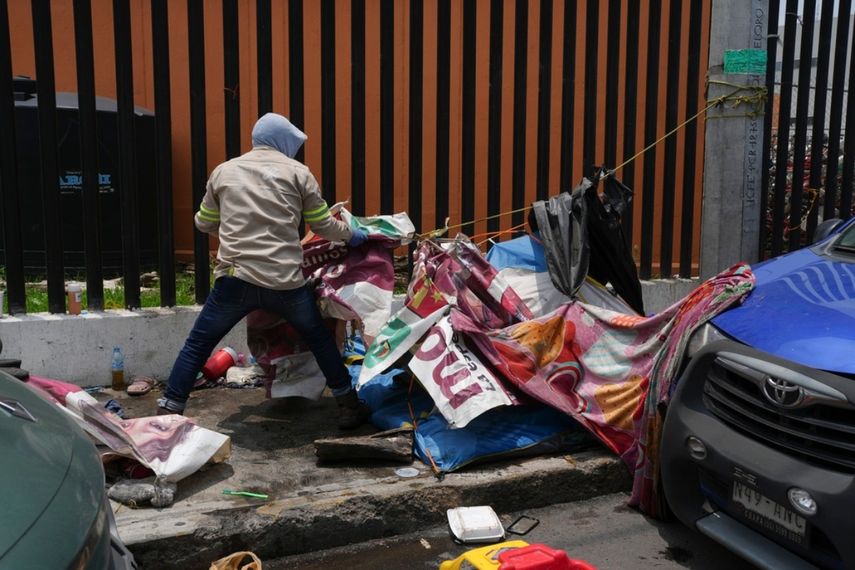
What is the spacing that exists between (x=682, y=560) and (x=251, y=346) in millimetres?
2775

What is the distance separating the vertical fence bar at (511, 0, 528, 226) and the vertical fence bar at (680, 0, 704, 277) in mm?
1598

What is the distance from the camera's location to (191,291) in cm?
662

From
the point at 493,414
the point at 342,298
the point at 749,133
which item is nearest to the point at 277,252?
the point at 342,298

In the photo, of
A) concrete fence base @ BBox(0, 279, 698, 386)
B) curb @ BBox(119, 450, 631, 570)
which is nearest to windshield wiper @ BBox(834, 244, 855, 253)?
curb @ BBox(119, 450, 631, 570)

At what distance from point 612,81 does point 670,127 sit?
27.0 inches

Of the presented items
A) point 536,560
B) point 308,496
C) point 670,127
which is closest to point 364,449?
point 308,496

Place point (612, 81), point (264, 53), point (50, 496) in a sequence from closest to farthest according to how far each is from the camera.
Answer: point (50, 496) → point (264, 53) → point (612, 81)

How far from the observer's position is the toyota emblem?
9.55 feet

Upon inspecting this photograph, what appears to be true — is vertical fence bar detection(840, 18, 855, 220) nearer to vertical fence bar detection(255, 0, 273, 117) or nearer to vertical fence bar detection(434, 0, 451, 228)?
vertical fence bar detection(434, 0, 451, 228)

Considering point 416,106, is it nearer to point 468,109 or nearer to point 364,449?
point 468,109

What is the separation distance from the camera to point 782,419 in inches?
117

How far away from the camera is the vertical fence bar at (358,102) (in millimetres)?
5750

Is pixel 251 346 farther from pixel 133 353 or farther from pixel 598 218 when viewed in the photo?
pixel 598 218

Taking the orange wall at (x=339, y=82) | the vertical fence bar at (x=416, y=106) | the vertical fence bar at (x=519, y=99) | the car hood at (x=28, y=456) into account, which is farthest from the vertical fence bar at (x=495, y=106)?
the car hood at (x=28, y=456)
